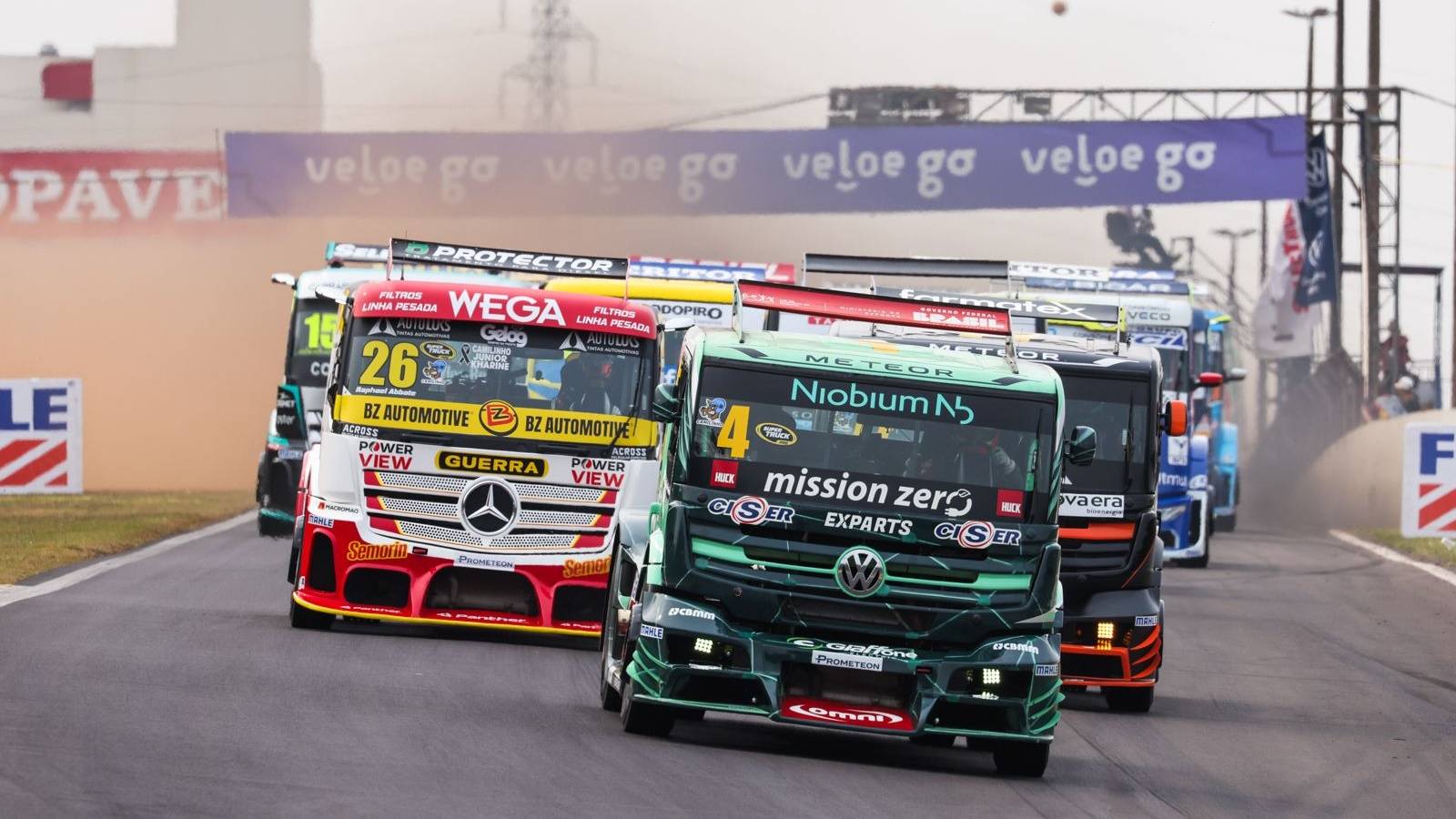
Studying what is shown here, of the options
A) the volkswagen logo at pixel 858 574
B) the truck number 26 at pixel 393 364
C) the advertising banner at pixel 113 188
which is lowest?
the volkswagen logo at pixel 858 574

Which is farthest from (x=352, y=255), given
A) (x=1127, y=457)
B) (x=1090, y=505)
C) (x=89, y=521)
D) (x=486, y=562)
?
(x=1090, y=505)

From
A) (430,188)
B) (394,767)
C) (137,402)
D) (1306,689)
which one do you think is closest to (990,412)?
(394,767)

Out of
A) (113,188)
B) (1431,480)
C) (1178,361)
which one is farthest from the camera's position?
(113,188)

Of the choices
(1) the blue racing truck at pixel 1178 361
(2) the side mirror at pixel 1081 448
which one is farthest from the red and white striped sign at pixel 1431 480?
(2) the side mirror at pixel 1081 448

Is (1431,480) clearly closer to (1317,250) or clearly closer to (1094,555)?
(1094,555)

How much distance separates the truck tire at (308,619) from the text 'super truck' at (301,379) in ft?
28.6

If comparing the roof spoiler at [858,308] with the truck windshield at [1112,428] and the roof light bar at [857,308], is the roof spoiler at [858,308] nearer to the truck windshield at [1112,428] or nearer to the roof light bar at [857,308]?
the roof light bar at [857,308]

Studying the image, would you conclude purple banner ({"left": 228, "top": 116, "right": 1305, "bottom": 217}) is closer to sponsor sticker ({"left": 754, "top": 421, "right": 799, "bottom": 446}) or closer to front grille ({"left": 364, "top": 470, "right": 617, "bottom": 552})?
front grille ({"left": 364, "top": 470, "right": 617, "bottom": 552})

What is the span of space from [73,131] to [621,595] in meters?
65.7

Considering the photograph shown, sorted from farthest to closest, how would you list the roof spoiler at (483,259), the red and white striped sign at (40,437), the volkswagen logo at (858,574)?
the red and white striped sign at (40,437)
the roof spoiler at (483,259)
the volkswagen logo at (858,574)

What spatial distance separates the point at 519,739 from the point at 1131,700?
4678mm

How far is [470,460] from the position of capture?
1552 cm

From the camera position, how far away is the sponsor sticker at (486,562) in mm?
15375

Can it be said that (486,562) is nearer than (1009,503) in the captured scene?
No
